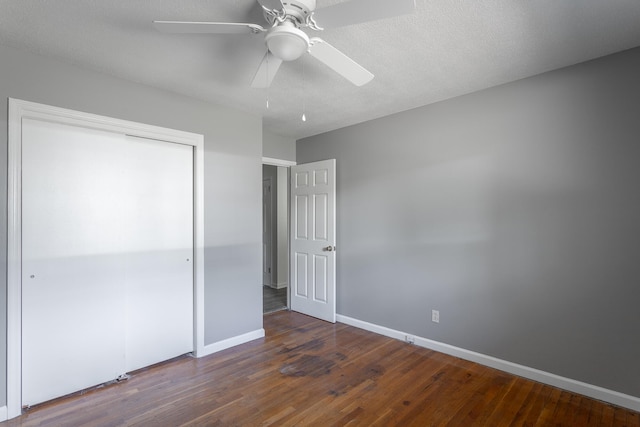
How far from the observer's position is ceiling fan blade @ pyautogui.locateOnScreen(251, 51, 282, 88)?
1813 millimetres

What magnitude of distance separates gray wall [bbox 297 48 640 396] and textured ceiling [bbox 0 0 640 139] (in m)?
0.28

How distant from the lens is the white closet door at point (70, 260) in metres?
2.19

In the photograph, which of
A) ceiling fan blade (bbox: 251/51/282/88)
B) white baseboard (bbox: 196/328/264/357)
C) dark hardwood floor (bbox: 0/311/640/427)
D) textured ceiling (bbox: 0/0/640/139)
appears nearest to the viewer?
textured ceiling (bbox: 0/0/640/139)

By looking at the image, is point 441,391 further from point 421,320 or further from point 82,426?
point 82,426

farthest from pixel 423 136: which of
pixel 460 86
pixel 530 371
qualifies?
pixel 530 371

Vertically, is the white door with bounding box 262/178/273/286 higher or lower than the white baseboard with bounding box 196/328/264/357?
higher

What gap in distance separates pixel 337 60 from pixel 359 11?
0.38 metres

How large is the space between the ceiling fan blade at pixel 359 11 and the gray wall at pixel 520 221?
1.85 meters

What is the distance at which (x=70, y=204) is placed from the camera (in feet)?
7.66

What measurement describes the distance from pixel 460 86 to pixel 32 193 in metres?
3.41

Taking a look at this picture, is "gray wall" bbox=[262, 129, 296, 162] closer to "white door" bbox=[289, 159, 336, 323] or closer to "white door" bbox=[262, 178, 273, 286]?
"white door" bbox=[289, 159, 336, 323]

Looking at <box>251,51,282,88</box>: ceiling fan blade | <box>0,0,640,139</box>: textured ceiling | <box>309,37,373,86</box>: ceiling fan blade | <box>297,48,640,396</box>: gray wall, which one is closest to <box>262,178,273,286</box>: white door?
<box>297,48,640,396</box>: gray wall

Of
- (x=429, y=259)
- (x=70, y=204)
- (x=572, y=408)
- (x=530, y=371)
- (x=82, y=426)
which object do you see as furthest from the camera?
(x=429, y=259)

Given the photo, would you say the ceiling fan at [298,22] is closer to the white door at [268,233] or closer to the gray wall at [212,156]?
the gray wall at [212,156]
